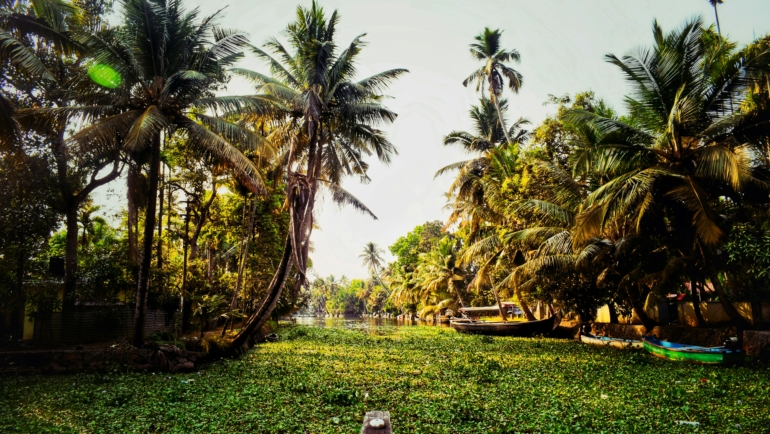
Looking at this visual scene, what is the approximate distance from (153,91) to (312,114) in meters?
4.64

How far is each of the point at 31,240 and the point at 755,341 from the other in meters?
18.3

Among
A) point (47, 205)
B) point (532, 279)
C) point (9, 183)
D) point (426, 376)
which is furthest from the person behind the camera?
point (532, 279)

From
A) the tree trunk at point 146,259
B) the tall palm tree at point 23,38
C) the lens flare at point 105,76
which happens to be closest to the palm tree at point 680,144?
the tree trunk at point 146,259

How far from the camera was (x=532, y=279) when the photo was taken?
708 inches

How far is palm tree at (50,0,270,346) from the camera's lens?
34.2 ft

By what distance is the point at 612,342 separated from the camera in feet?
47.5

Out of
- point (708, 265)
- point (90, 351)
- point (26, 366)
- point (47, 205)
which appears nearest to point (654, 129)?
point (708, 265)

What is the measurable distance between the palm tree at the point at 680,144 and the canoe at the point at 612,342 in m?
2.82

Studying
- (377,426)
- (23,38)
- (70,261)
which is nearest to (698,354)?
(377,426)

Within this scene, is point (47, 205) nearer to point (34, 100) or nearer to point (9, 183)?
point (9, 183)

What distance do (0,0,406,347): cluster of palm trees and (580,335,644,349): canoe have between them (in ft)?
34.1

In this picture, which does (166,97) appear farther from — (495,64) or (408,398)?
(495,64)

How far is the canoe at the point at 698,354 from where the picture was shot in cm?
959

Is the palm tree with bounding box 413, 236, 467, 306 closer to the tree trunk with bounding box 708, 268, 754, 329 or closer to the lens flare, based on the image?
the tree trunk with bounding box 708, 268, 754, 329
